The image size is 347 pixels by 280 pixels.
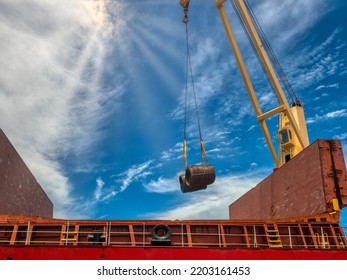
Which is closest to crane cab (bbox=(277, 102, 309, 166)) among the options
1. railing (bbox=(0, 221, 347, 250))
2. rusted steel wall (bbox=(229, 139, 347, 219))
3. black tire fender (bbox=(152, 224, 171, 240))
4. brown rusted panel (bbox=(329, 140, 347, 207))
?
rusted steel wall (bbox=(229, 139, 347, 219))

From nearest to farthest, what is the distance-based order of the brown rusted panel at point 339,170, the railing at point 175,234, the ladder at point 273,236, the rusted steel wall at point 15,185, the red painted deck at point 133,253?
the red painted deck at point 133,253 → the railing at point 175,234 → the ladder at point 273,236 → the brown rusted panel at point 339,170 → the rusted steel wall at point 15,185

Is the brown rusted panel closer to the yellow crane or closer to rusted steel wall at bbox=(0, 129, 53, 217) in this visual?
the yellow crane

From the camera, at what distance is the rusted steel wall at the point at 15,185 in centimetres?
2084

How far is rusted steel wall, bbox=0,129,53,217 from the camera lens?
2084 cm

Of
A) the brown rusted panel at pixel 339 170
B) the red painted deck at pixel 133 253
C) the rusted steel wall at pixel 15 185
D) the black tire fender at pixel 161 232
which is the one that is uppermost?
the rusted steel wall at pixel 15 185

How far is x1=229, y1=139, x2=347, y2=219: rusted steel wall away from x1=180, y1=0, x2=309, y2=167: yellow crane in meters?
6.62

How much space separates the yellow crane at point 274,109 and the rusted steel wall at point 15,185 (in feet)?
56.4

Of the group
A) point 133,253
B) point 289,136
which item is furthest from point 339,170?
point 289,136

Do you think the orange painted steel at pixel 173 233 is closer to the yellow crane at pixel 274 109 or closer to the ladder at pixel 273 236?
the ladder at pixel 273 236

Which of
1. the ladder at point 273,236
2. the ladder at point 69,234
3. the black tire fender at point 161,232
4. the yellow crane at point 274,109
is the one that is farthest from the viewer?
the yellow crane at point 274,109

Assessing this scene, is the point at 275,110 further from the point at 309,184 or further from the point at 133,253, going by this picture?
the point at 133,253

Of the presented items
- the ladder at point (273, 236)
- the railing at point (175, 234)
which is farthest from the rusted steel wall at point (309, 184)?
the ladder at point (273, 236)
